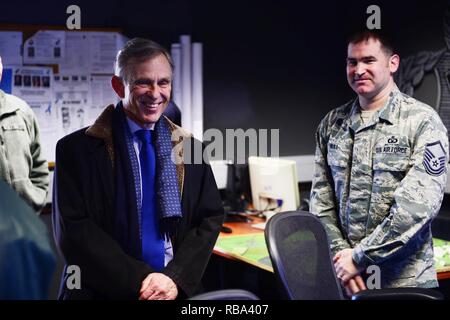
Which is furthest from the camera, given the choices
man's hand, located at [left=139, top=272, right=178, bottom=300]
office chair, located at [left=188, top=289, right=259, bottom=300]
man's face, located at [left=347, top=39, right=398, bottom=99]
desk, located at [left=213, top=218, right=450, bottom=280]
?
desk, located at [left=213, top=218, right=450, bottom=280]

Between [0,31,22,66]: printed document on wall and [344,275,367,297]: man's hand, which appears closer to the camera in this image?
[344,275,367,297]: man's hand

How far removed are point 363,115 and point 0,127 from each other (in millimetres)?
1620

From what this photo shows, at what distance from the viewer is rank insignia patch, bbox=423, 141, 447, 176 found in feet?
8.02

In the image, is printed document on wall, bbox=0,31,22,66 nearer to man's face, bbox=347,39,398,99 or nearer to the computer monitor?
the computer monitor

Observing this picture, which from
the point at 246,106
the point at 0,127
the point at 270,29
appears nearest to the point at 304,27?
the point at 270,29

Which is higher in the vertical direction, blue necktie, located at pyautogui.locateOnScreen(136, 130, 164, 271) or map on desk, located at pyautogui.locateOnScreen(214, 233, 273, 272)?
blue necktie, located at pyautogui.locateOnScreen(136, 130, 164, 271)

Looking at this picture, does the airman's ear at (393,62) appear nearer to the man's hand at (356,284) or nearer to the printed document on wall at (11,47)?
the man's hand at (356,284)

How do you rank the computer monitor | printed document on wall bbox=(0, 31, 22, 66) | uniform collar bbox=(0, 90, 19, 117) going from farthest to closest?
1. printed document on wall bbox=(0, 31, 22, 66)
2. the computer monitor
3. uniform collar bbox=(0, 90, 19, 117)

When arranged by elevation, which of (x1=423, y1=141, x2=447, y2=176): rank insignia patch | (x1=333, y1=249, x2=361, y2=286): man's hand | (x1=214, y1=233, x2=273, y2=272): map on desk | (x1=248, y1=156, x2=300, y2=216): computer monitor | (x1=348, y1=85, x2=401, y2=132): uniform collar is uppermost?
(x1=348, y1=85, x2=401, y2=132): uniform collar

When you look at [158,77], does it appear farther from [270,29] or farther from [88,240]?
[270,29]

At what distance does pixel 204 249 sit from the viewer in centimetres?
226

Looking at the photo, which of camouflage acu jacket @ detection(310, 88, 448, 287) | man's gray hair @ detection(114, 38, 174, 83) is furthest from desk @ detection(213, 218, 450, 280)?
man's gray hair @ detection(114, 38, 174, 83)

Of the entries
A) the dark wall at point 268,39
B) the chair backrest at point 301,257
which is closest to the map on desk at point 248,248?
the chair backrest at point 301,257

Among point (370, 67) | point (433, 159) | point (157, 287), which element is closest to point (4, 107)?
point (157, 287)
